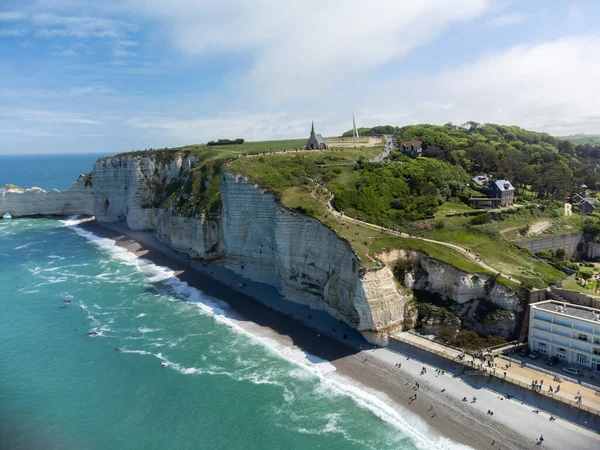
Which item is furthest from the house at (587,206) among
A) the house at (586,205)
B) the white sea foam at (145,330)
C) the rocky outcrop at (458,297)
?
the white sea foam at (145,330)

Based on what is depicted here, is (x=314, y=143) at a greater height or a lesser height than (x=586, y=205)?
greater

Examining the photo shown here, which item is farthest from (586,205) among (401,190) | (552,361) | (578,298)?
(552,361)

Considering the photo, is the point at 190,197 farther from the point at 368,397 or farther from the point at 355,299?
the point at 368,397

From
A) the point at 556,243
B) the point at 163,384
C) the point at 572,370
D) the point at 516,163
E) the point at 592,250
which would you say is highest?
the point at 516,163

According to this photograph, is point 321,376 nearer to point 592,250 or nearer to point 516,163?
point 592,250

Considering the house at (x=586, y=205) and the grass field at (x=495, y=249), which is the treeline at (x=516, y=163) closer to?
the house at (x=586, y=205)

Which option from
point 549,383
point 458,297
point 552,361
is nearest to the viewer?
point 549,383
